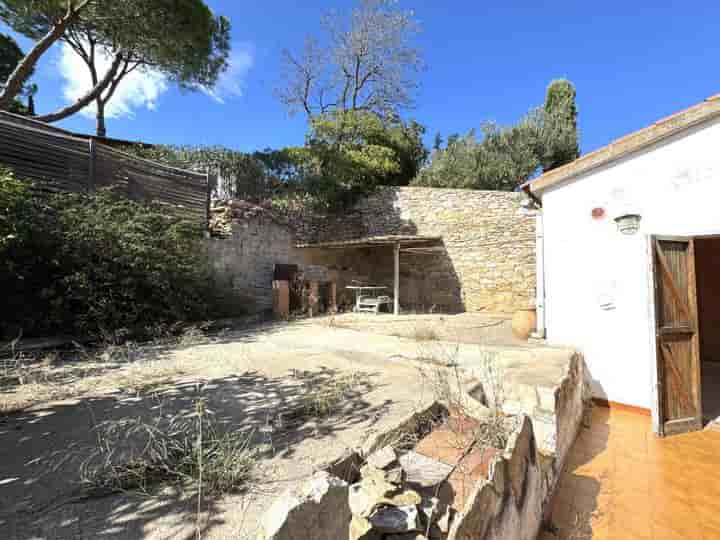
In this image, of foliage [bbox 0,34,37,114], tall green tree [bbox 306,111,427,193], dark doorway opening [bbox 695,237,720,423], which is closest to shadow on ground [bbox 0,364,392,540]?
dark doorway opening [bbox 695,237,720,423]

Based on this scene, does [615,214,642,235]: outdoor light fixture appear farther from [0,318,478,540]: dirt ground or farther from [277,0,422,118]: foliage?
[277,0,422,118]: foliage

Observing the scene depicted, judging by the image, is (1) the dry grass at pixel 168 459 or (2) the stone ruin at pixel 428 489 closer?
(2) the stone ruin at pixel 428 489

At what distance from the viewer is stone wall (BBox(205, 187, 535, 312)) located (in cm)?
948

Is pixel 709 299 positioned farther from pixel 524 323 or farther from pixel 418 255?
pixel 418 255

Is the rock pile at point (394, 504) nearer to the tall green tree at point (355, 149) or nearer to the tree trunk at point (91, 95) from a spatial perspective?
the tall green tree at point (355, 149)

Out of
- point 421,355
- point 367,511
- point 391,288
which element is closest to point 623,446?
point 421,355

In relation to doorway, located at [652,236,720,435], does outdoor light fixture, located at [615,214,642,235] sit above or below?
above

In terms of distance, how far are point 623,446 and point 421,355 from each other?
234 cm

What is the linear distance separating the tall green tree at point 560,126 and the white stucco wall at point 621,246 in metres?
10.7

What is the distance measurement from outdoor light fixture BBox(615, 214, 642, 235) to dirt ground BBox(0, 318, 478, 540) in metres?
3.27

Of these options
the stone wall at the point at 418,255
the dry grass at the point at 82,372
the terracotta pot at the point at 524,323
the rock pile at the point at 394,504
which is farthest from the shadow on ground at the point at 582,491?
the stone wall at the point at 418,255

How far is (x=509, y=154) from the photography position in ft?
44.5

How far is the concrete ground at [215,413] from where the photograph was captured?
139cm

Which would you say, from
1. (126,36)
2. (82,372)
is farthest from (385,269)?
(126,36)
